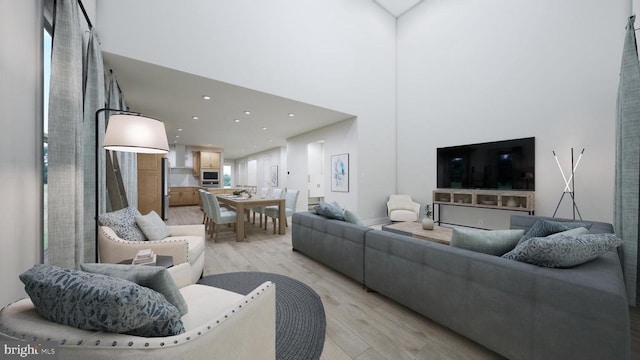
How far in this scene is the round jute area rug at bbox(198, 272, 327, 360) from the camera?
1.56m

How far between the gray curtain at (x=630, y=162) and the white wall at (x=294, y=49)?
3736 millimetres

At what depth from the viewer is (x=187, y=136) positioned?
25.4ft

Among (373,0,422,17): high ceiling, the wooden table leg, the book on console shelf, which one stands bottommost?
the wooden table leg

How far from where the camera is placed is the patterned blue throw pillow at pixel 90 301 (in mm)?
674

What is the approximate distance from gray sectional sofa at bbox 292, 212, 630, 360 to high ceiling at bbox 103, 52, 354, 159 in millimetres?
3391

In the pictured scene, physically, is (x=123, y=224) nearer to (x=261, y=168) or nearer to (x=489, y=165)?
(x=489, y=165)

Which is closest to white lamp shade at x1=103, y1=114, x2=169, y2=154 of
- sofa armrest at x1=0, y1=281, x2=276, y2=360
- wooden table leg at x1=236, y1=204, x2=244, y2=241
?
sofa armrest at x1=0, y1=281, x2=276, y2=360

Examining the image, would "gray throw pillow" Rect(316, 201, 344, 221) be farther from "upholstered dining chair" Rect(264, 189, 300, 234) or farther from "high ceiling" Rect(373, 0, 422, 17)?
"high ceiling" Rect(373, 0, 422, 17)

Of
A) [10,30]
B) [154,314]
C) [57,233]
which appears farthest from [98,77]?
[154,314]

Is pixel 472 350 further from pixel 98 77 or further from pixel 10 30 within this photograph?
pixel 98 77

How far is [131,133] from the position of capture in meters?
1.78

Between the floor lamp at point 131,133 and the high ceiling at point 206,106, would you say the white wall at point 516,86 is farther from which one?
the floor lamp at point 131,133

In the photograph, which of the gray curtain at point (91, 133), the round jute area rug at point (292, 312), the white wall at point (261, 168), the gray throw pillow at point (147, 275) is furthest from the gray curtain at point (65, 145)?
the white wall at point (261, 168)

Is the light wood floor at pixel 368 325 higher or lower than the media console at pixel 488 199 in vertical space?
lower
